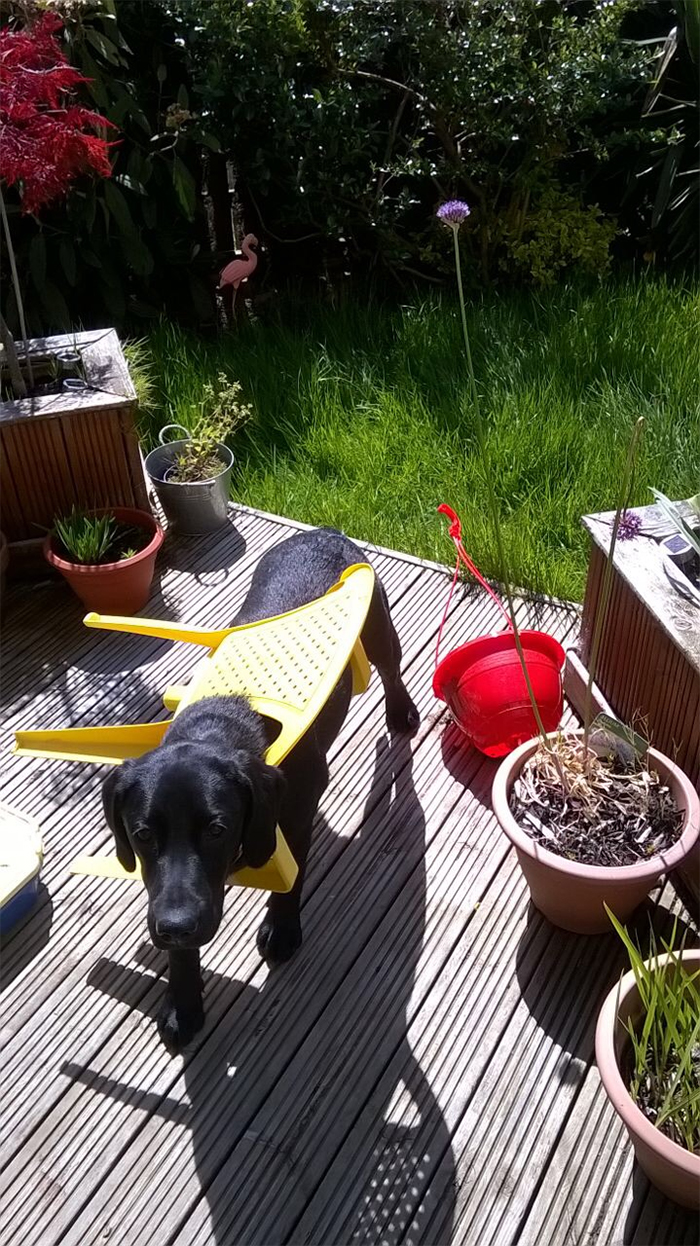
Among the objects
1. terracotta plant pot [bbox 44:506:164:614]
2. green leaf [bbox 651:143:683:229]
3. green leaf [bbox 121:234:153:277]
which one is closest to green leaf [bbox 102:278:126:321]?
green leaf [bbox 121:234:153:277]

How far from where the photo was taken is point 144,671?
115 inches

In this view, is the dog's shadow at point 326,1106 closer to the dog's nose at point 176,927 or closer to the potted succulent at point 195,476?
the dog's nose at point 176,927

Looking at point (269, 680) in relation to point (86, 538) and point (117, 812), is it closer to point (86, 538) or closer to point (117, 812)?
point (117, 812)

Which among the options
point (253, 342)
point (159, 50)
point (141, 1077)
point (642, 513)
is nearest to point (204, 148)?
point (159, 50)

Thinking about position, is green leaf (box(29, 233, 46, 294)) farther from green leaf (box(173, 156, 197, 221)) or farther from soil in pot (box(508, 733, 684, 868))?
soil in pot (box(508, 733, 684, 868))

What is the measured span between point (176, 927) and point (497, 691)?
1.17m

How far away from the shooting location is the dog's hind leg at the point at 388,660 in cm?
237

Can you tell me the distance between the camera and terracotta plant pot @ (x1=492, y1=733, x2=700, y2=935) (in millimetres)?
1870

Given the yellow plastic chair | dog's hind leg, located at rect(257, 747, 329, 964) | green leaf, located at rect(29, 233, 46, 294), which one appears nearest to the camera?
the yellow plastic chair

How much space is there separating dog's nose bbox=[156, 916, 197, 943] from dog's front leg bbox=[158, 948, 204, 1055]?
35 centimetres

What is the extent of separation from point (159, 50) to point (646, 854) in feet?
14.7

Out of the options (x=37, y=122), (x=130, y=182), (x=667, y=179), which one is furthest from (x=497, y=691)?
(x=667, y=179)

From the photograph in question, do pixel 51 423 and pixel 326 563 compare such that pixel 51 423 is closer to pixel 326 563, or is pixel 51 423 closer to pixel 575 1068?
pixel 326 563

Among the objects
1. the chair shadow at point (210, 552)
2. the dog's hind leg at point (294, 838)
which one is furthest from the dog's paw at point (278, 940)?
the chair shadow at point (210, 552)
